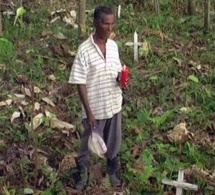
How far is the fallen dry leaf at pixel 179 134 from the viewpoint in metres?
6.18

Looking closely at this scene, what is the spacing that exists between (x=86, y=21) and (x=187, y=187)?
4.09 meters

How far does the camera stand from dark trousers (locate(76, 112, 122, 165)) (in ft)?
17.0

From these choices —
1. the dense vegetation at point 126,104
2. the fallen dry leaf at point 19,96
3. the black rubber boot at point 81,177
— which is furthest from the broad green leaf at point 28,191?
the fallen dry leaf at point 19,96

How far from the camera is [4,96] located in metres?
6.84

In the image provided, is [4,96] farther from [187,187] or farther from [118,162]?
[187,187]

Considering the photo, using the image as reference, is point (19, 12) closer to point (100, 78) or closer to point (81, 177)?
point (81, 177)

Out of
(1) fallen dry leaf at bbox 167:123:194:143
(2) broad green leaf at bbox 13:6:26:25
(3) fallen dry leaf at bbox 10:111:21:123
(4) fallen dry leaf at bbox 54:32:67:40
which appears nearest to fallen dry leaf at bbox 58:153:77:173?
(3) fallen dry leaf at bbox 10:111:21:123

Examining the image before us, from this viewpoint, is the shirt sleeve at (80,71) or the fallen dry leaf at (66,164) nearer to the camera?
the shirt sleeve at (80,71)

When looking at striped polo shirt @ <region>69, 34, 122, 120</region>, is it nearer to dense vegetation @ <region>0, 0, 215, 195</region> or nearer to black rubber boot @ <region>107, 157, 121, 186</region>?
black rubber boot @ <region>107, 157, 121, 186</region>

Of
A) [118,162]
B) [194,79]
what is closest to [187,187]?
[118,162]

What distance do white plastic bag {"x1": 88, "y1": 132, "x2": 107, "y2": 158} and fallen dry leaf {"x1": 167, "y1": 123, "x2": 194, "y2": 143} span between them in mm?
1207

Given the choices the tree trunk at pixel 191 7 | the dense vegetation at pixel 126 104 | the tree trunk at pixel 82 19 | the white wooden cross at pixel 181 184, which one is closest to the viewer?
the white wooden cross at pixel 181 184

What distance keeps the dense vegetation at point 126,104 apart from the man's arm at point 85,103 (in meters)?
0.72

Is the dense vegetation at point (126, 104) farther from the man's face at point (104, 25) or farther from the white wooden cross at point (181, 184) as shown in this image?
the man's face at point (104, 25)
